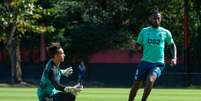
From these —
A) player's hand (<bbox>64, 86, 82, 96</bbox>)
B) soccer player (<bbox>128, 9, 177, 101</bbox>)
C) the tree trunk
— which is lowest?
the tree trunk

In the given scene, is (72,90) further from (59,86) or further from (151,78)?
(151,78)

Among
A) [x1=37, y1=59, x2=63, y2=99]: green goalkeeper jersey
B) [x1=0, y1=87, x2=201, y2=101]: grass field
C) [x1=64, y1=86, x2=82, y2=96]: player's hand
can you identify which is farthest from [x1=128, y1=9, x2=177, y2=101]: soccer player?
[x1=0, y1=87, x2=201, y2=101]: grass field

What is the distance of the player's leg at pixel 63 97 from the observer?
9914 millimetres

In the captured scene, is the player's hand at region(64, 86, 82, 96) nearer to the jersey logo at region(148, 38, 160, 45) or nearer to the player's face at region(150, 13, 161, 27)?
the player's face at region(150, 13, 161, 27)

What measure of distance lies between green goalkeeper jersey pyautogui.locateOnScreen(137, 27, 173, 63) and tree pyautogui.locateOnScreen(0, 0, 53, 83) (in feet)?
100

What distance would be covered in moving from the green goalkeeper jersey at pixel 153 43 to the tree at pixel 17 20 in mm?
30483

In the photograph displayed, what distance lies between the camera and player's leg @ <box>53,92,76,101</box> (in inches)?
390

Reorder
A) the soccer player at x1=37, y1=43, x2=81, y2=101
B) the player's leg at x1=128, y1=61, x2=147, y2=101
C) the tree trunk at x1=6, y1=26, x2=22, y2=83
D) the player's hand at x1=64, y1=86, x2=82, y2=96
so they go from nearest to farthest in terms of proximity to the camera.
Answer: the player's hand at x1=64, y1=86, x2=82, y2=96 < the soccer player at x1=37, y1=43, x2=81, y2=101 < the player's leg at x1=128, y1=61, x2=147, y2=101 < the tree trunk at x1=6, y1=26, x2=22, y2=83

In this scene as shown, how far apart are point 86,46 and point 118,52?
16.2 feet

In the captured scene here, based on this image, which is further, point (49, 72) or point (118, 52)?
point (118, 52)

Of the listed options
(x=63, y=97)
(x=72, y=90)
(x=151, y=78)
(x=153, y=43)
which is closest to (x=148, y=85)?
(x=151, y=78)

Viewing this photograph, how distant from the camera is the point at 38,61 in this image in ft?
181

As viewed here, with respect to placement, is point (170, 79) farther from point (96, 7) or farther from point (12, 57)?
point (12, 57)

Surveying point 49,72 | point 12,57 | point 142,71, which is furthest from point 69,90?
point 12,57
